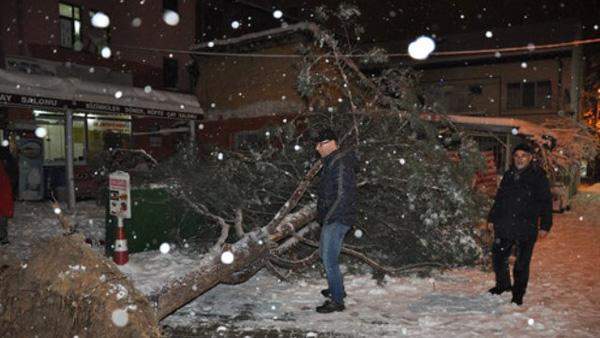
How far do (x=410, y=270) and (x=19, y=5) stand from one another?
1471 centimetres

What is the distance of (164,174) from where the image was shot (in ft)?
25.1

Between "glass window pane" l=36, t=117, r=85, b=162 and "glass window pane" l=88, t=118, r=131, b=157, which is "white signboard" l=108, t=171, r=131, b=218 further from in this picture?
"glass window pane" l=88, t=118, r=131, b=157

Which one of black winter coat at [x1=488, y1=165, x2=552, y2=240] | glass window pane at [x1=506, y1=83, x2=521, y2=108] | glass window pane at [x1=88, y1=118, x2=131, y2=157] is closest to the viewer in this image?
black winter coat at [x1=488, y1=165, x2=552, y2=240]

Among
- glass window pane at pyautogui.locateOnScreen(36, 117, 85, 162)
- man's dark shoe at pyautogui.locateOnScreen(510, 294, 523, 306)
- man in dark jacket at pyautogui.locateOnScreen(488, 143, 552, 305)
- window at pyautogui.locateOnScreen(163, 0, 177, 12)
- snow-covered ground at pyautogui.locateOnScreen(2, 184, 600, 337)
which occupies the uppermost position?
window at pyautogui.locateOnScreen(163, 0, 177, 12)

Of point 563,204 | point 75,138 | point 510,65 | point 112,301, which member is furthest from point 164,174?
point 510,65

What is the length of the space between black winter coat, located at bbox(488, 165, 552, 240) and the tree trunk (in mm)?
2329

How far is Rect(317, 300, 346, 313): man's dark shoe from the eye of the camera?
4.78m

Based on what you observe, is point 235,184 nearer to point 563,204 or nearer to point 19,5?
Answer: point 563,204

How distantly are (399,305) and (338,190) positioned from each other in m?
1.52

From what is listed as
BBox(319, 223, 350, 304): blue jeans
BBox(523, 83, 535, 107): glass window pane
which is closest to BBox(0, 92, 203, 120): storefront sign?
BBox(319, 223, 350, 304): blue jeans

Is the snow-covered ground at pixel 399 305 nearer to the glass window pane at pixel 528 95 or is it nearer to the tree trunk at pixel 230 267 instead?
the tree trunk at pixel 230 267

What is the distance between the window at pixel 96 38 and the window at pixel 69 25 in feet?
1.71

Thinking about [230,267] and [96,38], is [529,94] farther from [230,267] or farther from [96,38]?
[230,267]

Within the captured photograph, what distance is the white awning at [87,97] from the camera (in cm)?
1102
